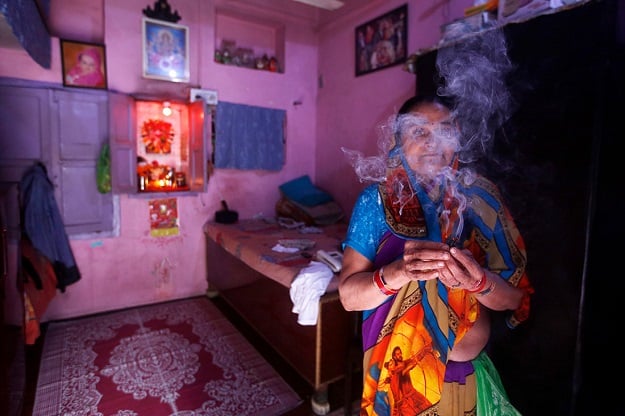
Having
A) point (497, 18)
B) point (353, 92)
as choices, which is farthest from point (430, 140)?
point (353, 92)

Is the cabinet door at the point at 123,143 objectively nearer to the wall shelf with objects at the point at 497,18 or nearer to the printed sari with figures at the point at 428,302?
the wall shelf with objects at the point at 497,18

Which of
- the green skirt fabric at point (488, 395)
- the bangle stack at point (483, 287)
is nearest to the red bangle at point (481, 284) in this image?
the bangle stack at point (483, 287)

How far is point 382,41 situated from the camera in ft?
12.9

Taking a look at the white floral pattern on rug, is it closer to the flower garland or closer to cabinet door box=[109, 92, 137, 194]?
cabinet door box=[109, 92, 137, 194]

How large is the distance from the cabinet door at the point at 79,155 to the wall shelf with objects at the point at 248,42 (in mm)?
1618

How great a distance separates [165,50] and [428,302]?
164 inches

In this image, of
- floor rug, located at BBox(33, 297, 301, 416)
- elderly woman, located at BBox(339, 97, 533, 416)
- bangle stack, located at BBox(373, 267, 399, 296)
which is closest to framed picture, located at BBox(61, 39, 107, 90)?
floor rug, located at BBox(33, 297, 301, 416)

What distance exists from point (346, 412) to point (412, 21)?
3.55 m

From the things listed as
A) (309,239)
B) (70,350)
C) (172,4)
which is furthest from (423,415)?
(172,4)

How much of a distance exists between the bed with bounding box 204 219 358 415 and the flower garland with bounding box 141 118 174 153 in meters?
1.13

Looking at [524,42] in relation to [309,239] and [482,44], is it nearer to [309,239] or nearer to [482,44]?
[482,44]

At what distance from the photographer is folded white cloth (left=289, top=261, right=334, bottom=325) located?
2338 millimetres

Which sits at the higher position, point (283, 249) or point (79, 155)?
point (79, 155)

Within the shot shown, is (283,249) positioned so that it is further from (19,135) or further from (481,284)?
(19,135)
